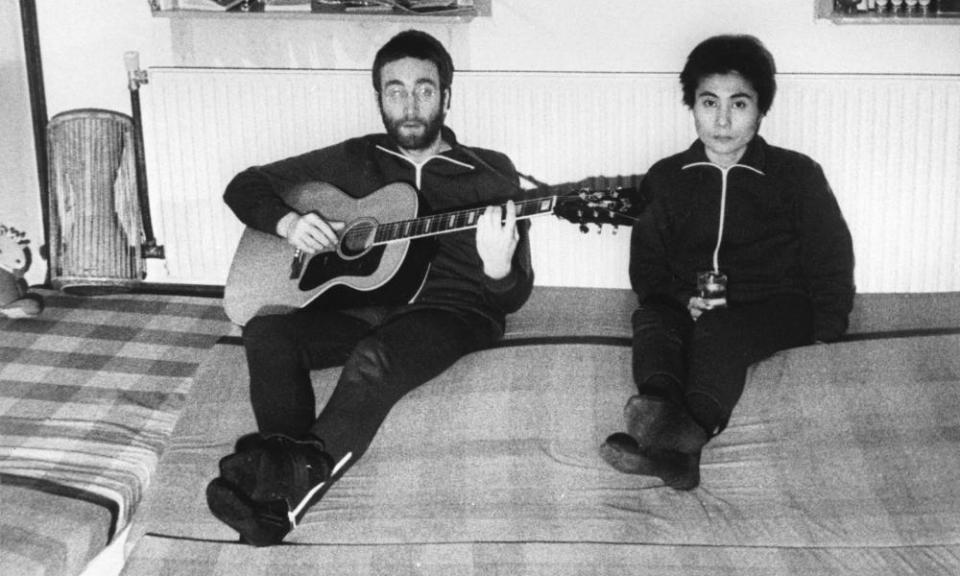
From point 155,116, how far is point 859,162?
1989 millimetres

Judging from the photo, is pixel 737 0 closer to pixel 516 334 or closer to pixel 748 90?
pixel 748 90

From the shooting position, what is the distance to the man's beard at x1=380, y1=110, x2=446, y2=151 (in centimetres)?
242

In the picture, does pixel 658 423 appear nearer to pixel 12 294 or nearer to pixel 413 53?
pixel 413 53

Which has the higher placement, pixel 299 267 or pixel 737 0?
pixel 737 0

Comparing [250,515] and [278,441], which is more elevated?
[278,441]

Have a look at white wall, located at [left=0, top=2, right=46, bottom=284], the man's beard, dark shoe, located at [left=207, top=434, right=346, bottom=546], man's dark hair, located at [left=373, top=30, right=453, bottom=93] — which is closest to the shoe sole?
dark shoe, located at [left=207, top=434, right=346, bottom=546]

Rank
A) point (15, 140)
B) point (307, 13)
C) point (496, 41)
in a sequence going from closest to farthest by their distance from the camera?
point (307, 13)
point (496, 41)
point (15, 140)

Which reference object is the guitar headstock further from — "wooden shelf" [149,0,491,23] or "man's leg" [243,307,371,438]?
"wooden shelf" [149,0,491,23]

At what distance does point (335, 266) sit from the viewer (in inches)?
91.2

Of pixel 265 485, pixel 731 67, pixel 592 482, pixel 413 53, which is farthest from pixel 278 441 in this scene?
pixel 731 67

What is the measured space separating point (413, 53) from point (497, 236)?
578 millimetres

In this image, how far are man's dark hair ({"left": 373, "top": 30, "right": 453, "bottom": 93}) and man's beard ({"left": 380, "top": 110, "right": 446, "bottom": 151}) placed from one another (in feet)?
0.32

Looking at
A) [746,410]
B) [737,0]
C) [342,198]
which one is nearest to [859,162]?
[737,0]

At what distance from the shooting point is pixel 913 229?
282 centimetres
